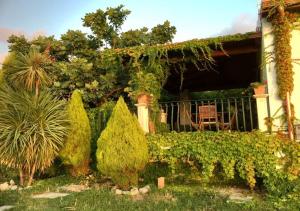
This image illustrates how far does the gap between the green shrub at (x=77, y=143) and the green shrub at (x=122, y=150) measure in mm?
1604

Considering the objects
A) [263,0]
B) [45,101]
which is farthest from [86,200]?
[263,0]

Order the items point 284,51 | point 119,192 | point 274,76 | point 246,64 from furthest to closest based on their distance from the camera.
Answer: point 246,64
point 274,76
point 284,51
point 119,192

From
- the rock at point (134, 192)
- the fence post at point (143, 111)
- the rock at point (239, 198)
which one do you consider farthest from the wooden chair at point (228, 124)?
the rock at point (134, 192)

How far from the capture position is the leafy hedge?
7414 millimetres

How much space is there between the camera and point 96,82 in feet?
46.0

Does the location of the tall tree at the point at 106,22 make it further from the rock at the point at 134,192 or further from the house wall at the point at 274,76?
the rock at the point at 134,192

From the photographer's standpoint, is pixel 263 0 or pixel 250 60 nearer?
pixel 263 0

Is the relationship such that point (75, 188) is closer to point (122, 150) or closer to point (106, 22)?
point (122, 150)

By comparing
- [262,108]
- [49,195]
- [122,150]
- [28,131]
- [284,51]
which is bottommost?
[49,195]

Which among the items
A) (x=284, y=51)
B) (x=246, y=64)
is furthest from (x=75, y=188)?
(x=246, y=64)

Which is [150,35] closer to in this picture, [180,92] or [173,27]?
[173,27]

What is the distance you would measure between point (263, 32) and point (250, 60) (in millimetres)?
3601

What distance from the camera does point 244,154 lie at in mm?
7668

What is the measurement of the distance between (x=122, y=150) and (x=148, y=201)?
157cm
